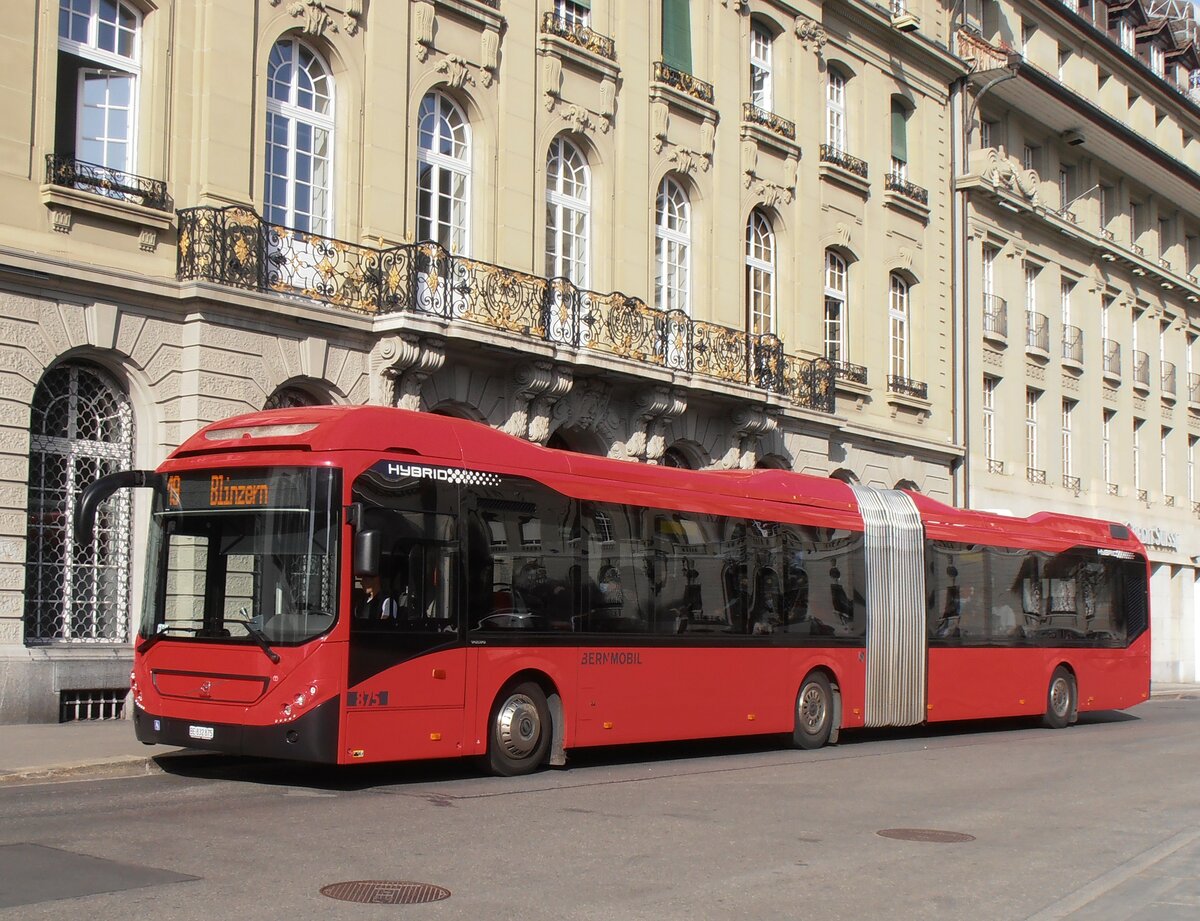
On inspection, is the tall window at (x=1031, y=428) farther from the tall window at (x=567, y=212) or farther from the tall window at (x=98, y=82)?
the tall window at (x=98, y=82)

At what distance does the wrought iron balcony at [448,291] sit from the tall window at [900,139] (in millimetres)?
8518

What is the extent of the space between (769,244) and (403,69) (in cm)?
987

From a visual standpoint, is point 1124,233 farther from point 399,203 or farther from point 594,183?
point 399,203

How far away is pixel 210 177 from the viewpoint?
61.4 ft

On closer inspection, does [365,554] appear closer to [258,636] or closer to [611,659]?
[258,636]

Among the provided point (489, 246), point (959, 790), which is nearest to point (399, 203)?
point (489, 246)

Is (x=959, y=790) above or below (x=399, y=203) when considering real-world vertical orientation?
below

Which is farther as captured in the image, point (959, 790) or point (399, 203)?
point (399, 203)

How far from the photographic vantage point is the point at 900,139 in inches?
1335

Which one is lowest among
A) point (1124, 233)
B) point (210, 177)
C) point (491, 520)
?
point (491, 520)

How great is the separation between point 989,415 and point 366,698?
27154mm

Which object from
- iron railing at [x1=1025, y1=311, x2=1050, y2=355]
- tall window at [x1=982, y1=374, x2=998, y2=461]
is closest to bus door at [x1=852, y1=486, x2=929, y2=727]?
tall window at [x1=982, y1=374, x2=998, y2=461]

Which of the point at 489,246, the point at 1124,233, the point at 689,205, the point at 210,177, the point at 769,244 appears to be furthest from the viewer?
the point at 1124,233

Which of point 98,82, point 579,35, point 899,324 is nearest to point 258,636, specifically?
point 98,82
